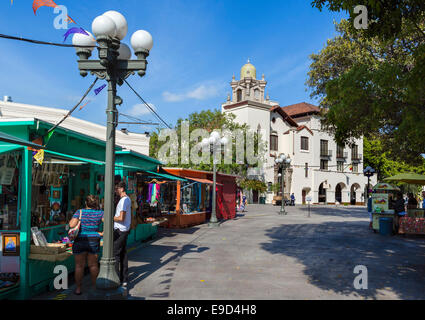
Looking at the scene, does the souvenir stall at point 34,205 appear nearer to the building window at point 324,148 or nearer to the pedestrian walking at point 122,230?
the pedestrian walking at point 122,230

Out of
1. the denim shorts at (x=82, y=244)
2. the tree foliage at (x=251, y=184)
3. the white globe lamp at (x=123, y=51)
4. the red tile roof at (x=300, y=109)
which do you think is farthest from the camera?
the red tile roof at (x=300, y=109)

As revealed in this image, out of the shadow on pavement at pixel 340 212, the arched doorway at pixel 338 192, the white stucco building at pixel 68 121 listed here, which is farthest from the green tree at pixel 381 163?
the white stucco building at pixel 68 121

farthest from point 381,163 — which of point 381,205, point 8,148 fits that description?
point 8,148

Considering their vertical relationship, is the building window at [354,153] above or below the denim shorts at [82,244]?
above

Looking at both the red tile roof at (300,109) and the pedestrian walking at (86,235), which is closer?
the pedestrian walking at (86,235)

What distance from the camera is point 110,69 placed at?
19.4 feet

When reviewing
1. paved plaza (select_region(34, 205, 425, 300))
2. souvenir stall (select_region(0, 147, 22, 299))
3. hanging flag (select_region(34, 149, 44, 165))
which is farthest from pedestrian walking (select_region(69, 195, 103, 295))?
hanging flag (select_region(34, 149, 44, 165))

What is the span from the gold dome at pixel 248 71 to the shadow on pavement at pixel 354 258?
4012 centimetres

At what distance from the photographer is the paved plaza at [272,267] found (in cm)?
666

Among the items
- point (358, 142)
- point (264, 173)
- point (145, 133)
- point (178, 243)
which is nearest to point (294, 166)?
point (264, 173)

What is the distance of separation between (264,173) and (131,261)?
40882 millimetres

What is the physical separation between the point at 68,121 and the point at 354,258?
25395 millimetres

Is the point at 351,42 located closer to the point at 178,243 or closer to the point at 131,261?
the point at 178,243

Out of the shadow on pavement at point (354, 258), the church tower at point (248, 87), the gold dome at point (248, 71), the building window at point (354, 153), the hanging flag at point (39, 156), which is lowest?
the shadow on pavement at point (354, 258)
